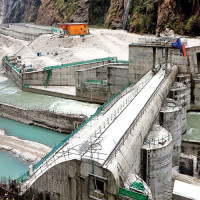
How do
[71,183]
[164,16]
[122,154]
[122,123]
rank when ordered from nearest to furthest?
[71,183] < [122,154] < [122,123] < [164,16]

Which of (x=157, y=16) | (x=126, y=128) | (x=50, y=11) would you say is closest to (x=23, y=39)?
(x=50, y=11)

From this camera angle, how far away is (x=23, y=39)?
83.6 metres

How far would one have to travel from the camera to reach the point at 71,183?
15.2m

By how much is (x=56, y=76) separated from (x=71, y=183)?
32826mm

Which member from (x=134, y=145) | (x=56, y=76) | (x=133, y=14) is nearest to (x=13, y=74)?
(x=56, y=76)

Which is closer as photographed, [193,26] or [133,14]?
[193,26]

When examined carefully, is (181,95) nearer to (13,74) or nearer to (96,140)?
(96,140)

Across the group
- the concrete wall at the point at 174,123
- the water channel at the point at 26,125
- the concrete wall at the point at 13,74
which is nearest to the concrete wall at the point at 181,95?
the concrete wall at the point at 174,123

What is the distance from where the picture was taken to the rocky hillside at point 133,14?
56.6 metres

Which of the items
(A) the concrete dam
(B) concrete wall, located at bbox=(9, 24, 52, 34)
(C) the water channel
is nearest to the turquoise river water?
(C) the water channel

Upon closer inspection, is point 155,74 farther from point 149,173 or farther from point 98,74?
point 149,173

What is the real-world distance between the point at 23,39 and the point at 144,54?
56.7 m

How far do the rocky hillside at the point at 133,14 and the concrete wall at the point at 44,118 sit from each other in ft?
111

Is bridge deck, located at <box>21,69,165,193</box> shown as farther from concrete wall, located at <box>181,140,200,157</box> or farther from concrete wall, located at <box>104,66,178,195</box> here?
concrete wall, located at <box>181,140,200,157</box>
